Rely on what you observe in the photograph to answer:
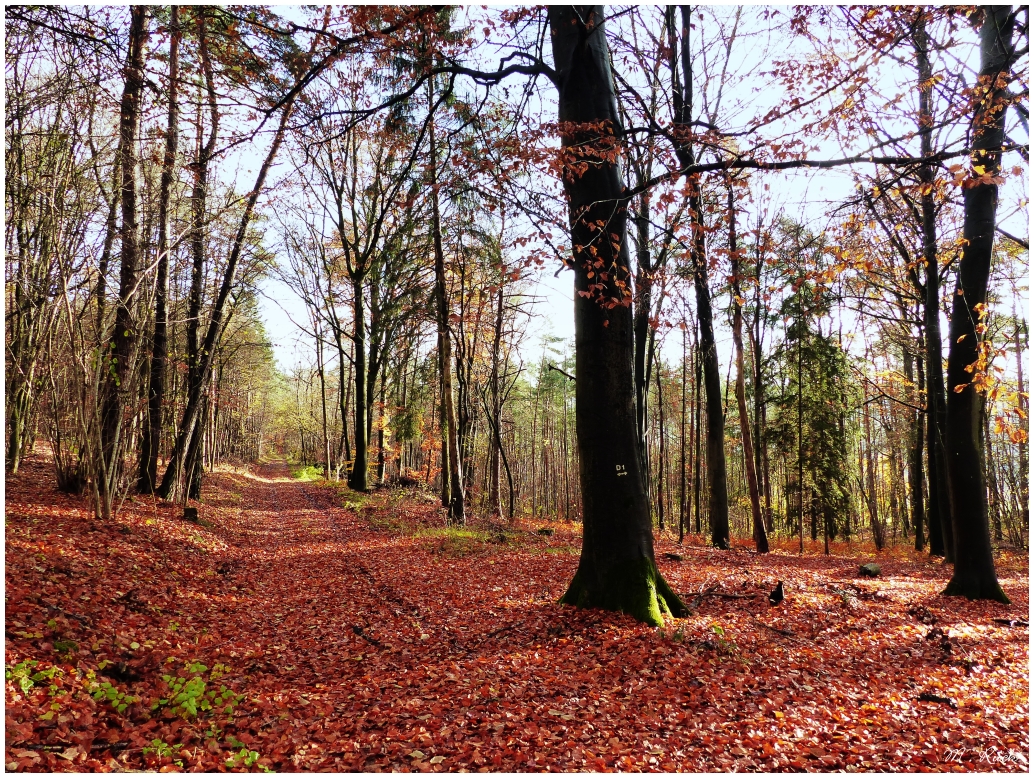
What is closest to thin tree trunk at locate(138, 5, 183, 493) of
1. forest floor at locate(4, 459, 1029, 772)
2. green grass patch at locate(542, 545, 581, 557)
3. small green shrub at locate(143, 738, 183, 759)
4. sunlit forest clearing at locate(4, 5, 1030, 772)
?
sunlit forest clearing at locate(4, 5, 1030, 772)

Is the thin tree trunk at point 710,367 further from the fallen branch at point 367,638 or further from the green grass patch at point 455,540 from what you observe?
the fallen branch at point 367,638

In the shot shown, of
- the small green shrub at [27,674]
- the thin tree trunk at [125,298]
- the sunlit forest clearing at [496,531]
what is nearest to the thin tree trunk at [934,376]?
the sunlit forest clearing at [496,531]

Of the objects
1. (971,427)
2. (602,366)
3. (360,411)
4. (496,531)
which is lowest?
(496,531)

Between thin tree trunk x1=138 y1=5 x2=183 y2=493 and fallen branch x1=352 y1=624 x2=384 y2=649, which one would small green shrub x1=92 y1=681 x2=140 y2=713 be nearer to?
fallen branch x1=352 y1=624 x2=384 y2=649

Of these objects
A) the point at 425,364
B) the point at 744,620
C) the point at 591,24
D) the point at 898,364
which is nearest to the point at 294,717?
the point at 744,620

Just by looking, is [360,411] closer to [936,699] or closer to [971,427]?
[971,427]

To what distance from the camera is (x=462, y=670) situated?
4602mm

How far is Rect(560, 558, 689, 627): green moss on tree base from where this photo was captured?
546cm

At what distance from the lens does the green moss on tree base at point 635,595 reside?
5457mm

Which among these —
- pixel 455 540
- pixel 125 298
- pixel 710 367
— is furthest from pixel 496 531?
pixel 125 298

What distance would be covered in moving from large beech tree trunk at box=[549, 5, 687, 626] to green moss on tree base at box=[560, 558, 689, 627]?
0.4 inches

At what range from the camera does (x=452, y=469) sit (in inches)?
537

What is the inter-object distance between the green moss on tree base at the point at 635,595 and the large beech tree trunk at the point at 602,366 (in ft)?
0.04

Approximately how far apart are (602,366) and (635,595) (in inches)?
103
